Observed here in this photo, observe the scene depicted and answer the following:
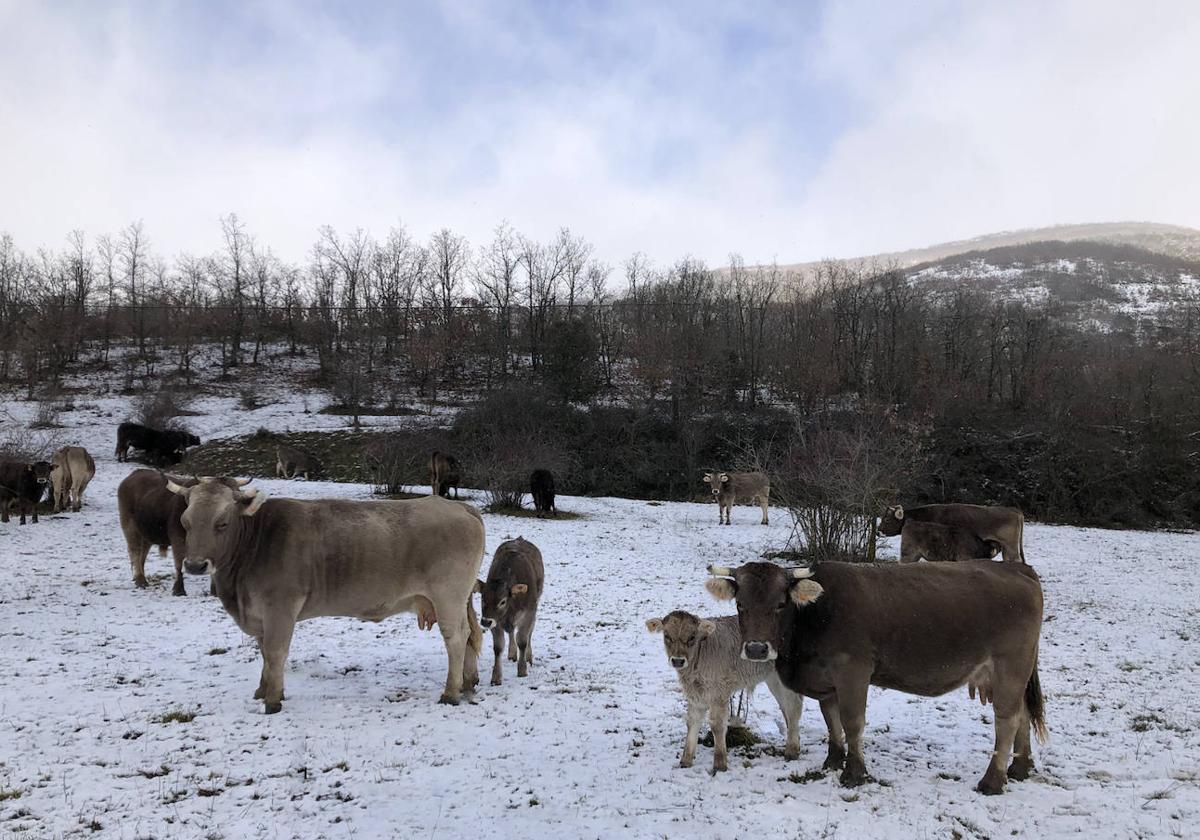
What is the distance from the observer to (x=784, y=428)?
41.3 metres

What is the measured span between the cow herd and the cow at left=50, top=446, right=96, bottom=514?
15.8 metres

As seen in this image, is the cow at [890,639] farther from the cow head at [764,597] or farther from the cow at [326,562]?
the cow at [326,562]

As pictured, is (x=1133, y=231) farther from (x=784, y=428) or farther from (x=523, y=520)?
(x=523, y=520)

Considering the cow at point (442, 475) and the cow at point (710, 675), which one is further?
the cow at point (442, 475)

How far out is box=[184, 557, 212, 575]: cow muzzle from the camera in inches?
228

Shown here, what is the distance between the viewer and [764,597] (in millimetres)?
5320

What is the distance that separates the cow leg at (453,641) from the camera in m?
6.87

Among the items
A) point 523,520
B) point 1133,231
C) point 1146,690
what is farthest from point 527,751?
point 1133,231

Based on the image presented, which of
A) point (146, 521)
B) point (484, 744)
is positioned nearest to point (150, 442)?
point (146, 521)

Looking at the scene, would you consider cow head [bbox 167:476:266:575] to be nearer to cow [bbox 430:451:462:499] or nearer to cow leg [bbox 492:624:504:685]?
cow leg [bbox 492:624:504:685]

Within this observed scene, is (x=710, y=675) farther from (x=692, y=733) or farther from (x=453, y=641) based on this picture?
(x=453, y=641)

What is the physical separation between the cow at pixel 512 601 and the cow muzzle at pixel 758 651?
316 centimetres

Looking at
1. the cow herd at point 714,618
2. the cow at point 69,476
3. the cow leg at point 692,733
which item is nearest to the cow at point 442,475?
the cow at point 69,476

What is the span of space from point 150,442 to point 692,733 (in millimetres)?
34669
